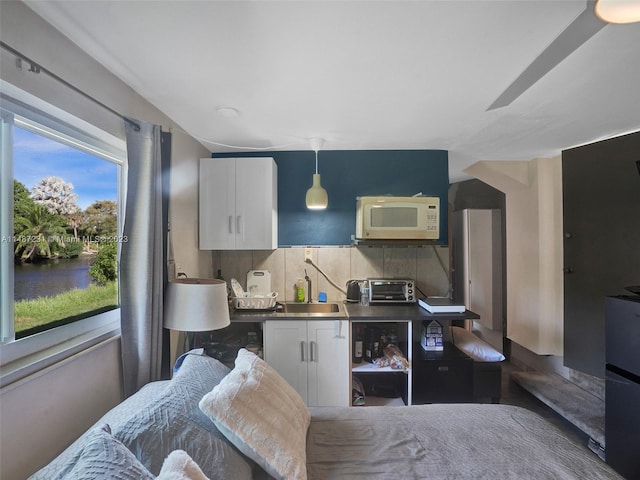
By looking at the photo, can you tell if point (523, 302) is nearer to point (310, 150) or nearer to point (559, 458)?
point (559, 458)

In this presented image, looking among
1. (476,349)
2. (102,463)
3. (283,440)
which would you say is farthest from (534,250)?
(102,463)

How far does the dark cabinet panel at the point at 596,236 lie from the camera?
7.49ft

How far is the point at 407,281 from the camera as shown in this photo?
102 inches

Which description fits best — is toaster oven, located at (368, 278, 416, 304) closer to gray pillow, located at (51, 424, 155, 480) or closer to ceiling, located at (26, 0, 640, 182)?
ceiling, located at (26, 0, 640, 182)

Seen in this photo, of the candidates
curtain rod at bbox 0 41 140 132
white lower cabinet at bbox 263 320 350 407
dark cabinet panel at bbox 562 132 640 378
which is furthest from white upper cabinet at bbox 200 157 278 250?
dark cabinet panel at bbox 562 132 640 378

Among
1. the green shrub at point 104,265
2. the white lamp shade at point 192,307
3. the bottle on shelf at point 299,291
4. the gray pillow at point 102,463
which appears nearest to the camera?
the gray pillow at point 102,463

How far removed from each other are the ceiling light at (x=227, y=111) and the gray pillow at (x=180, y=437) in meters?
1.57

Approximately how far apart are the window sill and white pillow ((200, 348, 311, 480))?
1.99 feet

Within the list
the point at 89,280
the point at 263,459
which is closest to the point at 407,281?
the point at 263,459

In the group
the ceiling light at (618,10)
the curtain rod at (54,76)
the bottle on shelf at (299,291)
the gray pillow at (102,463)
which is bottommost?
the gray pillow at (102,463)

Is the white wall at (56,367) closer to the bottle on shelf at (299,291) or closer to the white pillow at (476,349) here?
the bottle on shelf at (299,291)

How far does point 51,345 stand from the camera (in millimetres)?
1149

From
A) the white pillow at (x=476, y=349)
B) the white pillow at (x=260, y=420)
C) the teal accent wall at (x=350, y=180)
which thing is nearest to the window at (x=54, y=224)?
the white pillow at (x=260, y=420)

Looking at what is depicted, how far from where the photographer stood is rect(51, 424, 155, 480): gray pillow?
0.67 m
